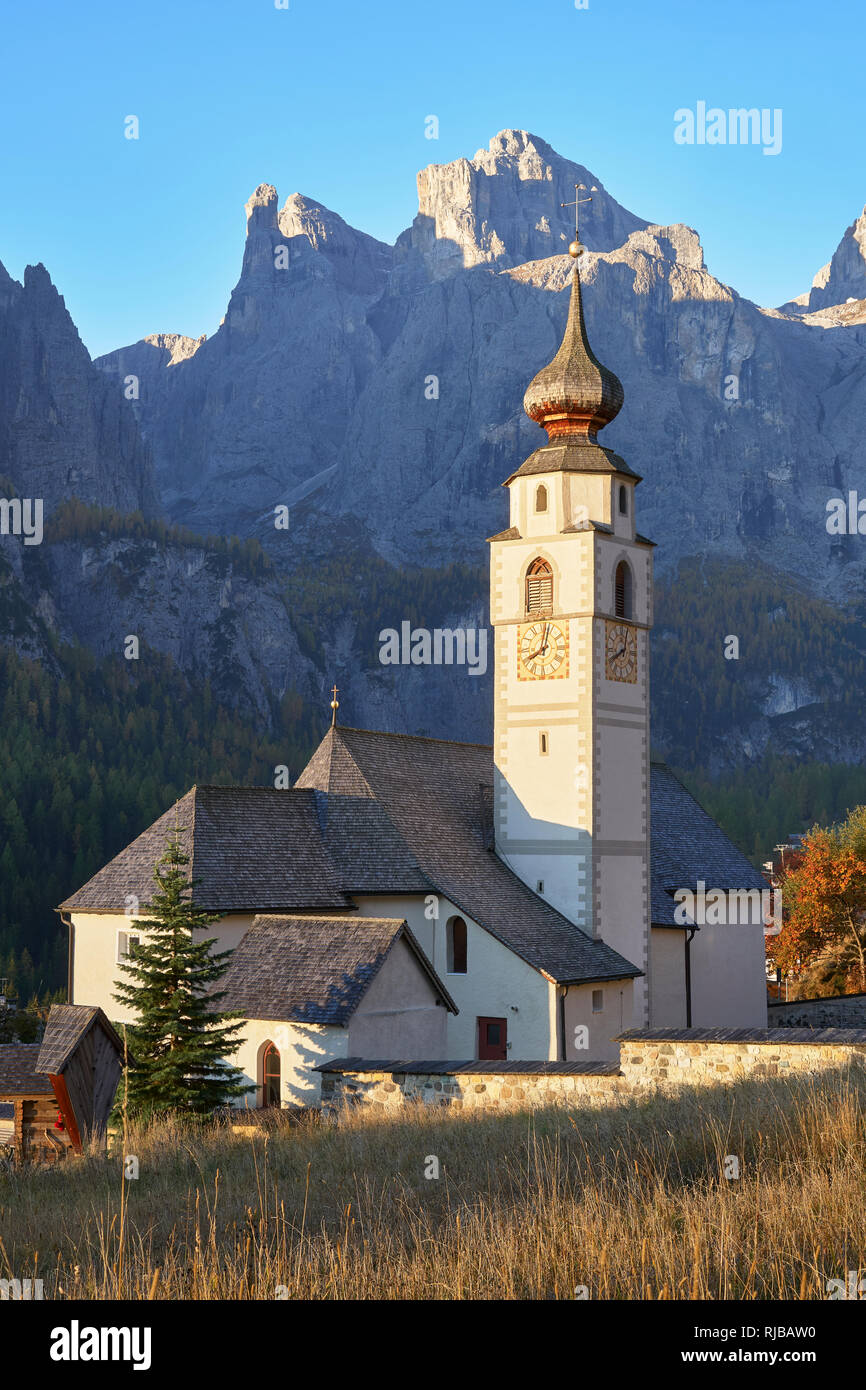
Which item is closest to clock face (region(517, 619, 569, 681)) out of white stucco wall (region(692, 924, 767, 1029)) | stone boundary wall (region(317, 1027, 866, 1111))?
white stucco wall (region(692, 924, 767, 1029))

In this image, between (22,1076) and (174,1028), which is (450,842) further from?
(22,1076)

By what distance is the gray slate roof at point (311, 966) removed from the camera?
2708 cm

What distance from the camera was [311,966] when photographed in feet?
92.9

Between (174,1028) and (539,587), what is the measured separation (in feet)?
60.9

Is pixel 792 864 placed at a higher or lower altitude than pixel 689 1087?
higher

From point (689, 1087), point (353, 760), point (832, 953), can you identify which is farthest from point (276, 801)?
point (832, 953)

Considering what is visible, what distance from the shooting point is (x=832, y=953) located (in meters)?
52.4

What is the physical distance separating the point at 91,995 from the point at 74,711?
13827 centimetres

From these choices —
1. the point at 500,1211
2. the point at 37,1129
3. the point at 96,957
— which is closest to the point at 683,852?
the point at 96,957

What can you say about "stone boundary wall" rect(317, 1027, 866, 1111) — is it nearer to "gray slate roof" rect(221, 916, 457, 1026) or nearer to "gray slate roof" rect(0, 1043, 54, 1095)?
"gray slate roof" rect(0, 1043, 54, 1095)

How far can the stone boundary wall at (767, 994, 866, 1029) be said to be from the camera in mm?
45781
